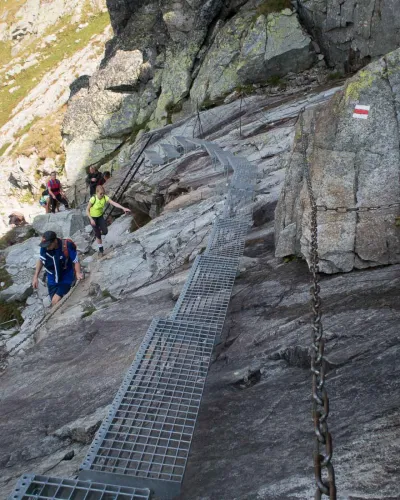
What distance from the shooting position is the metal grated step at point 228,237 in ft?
31.4

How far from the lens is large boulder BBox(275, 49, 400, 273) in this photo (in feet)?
22.9

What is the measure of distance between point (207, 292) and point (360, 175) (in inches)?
130

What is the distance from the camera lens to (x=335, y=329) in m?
5.93

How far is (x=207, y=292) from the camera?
801 centimetres

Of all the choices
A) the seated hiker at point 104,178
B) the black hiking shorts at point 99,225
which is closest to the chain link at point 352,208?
the black hiking shorts at point 99,225

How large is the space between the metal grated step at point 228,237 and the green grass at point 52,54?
54076mm

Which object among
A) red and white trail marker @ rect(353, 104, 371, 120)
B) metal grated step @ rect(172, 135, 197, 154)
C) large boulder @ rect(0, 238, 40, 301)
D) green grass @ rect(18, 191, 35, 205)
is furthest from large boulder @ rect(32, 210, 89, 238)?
red and white trail marker @ rect(353, 104, 371, 120)

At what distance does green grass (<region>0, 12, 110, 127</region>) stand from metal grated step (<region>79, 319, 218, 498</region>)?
58.2m

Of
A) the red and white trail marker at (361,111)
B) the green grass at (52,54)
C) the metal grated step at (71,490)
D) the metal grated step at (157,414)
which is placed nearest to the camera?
the metal grated step at (71,490)

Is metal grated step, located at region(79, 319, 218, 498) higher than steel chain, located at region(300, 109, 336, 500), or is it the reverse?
steel chain, located at region(300, 109, 336, 500)

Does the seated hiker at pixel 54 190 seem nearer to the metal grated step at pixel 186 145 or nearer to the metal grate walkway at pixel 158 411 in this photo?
the metal grated step at pixel 186 145

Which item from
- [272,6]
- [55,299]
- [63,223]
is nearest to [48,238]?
[55,299]

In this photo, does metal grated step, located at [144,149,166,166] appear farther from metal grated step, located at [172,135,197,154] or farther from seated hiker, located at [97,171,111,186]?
seated hiker, located at [97,171,111,186]

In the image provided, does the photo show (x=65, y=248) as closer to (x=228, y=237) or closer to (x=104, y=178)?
(x=228, y=237)
